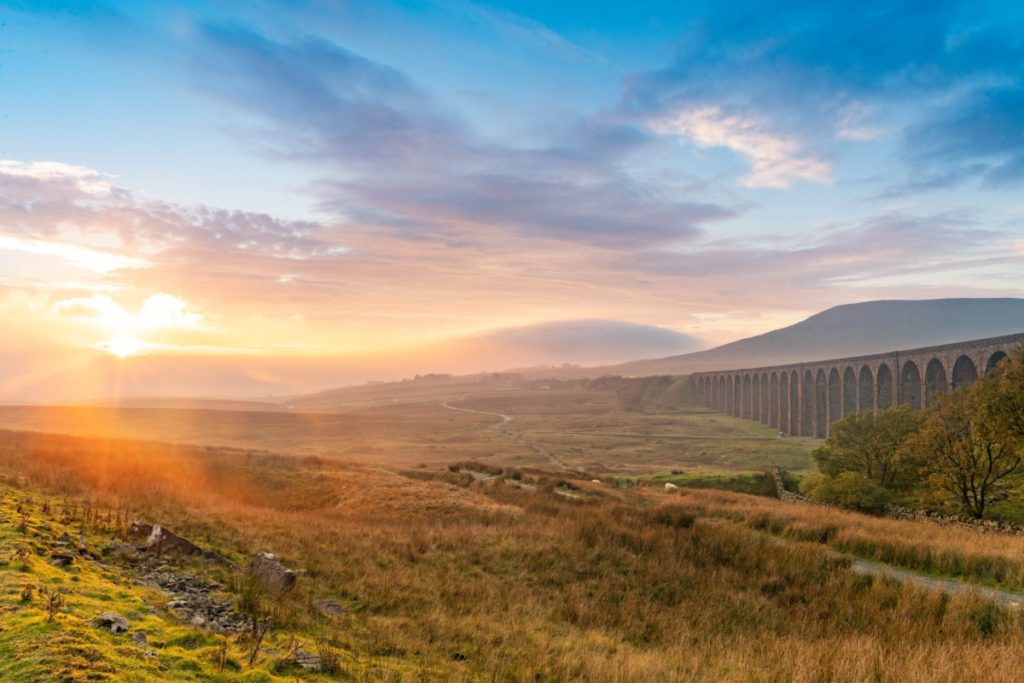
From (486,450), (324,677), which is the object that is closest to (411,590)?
(324,677)

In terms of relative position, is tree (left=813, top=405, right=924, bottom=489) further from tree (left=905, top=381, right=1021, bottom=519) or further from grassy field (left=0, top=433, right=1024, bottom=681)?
grassy field (left=0, top=433, right=1024, bottom=681)

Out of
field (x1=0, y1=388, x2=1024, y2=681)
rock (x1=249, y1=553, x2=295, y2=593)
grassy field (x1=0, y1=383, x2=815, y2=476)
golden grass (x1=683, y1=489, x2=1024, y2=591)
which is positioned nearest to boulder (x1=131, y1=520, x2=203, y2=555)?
field (x1=0, y1=388, x2=1024, y2=681)

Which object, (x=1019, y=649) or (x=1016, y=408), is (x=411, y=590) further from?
(x=1016, y=408)

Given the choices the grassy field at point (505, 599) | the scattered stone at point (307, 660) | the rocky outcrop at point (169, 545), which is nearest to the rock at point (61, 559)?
the grassy field at point (505, 599)

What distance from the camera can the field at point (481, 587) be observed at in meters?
6.38

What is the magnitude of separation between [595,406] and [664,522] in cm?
12815

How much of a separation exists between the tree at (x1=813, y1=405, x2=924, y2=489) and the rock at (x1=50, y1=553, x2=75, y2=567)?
32.6m

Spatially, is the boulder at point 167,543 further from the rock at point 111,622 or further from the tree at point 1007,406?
the tree at point 1007,406

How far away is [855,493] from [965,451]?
15.8 feet

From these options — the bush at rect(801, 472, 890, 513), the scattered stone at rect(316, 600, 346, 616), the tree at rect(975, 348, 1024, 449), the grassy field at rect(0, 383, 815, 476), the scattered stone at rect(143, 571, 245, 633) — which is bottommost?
the grassy field at rect(0, 383, 815, 476)

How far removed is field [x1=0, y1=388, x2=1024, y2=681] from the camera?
20.9ft

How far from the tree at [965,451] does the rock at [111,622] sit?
2853cm

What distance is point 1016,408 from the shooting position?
21.8 m

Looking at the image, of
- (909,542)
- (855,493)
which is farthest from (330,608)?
(855,493)
